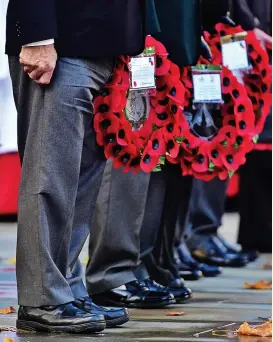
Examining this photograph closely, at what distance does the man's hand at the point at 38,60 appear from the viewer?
406cm

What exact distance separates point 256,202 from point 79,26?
13.5 feet

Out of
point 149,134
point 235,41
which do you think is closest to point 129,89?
point 149,134

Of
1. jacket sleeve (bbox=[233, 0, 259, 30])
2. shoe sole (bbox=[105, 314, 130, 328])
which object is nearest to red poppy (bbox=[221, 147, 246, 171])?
shoe sole (bbox=[105, 314, 130, 328])

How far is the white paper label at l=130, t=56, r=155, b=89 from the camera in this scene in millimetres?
4566

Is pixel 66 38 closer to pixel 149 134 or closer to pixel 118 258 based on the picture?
pixel 149 134

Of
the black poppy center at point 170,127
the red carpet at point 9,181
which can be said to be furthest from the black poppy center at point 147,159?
the red carpet at point 9,181

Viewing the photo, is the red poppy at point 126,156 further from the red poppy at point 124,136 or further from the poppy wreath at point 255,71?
the poppy wreath at point 255,71

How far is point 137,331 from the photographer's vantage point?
169 inches

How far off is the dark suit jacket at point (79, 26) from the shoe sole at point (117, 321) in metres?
1.00

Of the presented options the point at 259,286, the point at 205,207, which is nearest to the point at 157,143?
the point at 259,286

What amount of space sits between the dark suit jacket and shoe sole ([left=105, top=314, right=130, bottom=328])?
1.00m

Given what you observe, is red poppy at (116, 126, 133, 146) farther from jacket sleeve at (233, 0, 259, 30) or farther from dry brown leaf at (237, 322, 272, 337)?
jacket sleeve at (233, 0, 259, 30)

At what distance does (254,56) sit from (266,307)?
1409 mm

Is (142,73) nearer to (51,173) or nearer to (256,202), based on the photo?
(51,173)
